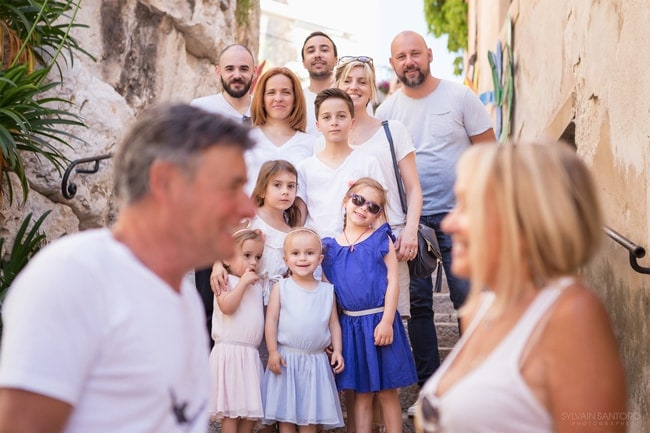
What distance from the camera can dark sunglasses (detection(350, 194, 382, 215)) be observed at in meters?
5.13

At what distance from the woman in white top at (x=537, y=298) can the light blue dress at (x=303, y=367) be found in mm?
2986

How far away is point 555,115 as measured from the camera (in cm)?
783

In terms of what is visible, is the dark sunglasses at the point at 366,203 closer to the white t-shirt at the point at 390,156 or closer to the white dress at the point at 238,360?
the white t-shirt at the point at 390,156

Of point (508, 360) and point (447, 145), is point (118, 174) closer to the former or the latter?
point (508, 360)

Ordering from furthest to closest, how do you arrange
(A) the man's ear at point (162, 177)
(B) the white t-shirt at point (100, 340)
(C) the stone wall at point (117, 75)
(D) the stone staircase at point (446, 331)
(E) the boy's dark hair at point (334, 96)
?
(D) the stone staircase at point (446, 331) → (C) the stone wall at point (117, 75) → (E) the boy's dark hair at point (334, 96) → (A) the man's ear at point (162, 177) → (B) the white t-shirt at point (100, 340)

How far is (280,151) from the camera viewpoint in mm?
5711

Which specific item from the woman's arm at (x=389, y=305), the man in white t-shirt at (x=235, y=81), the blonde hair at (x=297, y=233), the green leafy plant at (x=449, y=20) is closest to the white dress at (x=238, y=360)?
the blonde hair at (x=297, y=233)

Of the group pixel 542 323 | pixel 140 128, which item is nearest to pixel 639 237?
pixel 542 323

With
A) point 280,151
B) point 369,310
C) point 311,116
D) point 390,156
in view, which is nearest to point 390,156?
point 390,156

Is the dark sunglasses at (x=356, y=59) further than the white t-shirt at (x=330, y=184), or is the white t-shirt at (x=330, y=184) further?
the dark sunglasses at (x=356, y=59)

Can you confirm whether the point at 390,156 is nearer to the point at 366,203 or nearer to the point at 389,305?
the point at 366,203

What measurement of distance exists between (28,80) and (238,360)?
2.17 meters

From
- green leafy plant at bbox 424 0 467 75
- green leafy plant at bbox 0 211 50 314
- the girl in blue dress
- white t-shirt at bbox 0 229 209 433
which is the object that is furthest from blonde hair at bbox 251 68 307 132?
green leafy plant at bbox 424 0 467 75

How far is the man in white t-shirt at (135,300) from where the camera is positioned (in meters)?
1.78
